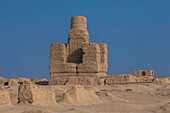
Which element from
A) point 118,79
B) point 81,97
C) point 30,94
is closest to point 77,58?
point 118,79

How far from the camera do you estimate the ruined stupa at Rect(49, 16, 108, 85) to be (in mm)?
29406

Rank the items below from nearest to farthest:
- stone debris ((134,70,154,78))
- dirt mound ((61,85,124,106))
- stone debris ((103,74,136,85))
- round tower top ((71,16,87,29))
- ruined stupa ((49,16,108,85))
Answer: dirt mound ((61,85,124,106)) < stone debris ((103,74,136,85)) < ruined stupa ((49,16,108,85)) < round tower top ((71,16,87,29)) < stone debris ((134,70,154,78))

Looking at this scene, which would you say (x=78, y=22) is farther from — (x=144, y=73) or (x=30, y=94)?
(x=30, y=94)

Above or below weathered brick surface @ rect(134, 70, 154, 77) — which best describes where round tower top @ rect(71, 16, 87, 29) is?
above

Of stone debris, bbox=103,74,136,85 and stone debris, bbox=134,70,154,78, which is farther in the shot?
stone debris, bbox=134,70,154,78

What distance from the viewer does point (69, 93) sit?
50.4 ft

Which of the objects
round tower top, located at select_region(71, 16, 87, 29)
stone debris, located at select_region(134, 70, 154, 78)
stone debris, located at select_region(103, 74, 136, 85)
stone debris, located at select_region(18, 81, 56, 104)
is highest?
round tower top, located at select_region(71, 16, 87, 29)

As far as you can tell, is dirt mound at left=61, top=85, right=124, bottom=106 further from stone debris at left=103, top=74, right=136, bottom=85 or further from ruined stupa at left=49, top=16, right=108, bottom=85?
ruined stupa at left=49, top=16, right=108, bottom=85

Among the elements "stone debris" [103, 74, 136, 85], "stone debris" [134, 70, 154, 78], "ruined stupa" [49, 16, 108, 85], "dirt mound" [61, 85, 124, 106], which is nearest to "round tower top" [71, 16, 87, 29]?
"ruined stupa" [49, 16, 108, 85]

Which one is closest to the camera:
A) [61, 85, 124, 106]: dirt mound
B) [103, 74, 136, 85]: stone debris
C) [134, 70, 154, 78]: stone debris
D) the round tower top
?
[61, 85, 124, 106]: dirt mound

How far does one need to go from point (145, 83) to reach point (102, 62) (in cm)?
339

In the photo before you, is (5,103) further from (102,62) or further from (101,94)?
(102,62)

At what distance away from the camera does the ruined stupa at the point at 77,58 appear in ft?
96.5

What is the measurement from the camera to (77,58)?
30.5 meters
